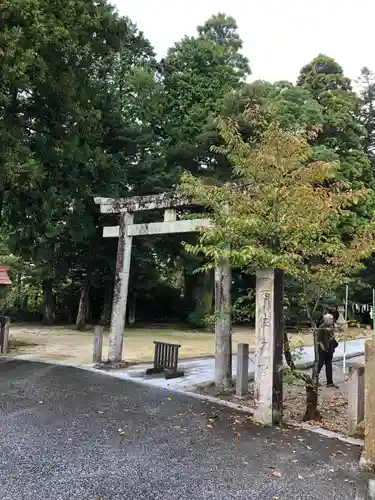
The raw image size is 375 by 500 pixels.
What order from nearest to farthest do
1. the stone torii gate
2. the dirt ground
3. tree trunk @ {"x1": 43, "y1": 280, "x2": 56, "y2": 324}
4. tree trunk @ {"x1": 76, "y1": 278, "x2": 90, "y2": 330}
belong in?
the stone torii gate, the dirt ground, tree trunk @ {"x1": 76, "y1": 278, "x2": 90, "y2": 330}, tree trunk @ {"x1": 43, "y1": 280, "x2": 56, "y2": 324}

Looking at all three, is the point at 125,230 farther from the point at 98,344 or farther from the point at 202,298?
the point at 202,298

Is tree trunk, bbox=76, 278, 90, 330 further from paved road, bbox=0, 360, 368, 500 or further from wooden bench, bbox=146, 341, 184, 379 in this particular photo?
paved road, bbox=0, 360, 368, 500

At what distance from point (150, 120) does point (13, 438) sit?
17034mm

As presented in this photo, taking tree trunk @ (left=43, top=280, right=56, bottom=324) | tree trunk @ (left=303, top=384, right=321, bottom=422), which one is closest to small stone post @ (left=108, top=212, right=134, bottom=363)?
tree trunk @ (left=303, top=384, right=321, bottom=422)

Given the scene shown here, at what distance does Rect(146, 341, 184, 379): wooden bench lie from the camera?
8.36 m

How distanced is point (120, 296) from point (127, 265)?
2.33ft

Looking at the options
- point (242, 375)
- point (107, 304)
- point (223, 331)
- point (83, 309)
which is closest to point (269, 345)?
point (242, 375)

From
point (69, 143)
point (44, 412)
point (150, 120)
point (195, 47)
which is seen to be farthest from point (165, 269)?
point (44, 412)

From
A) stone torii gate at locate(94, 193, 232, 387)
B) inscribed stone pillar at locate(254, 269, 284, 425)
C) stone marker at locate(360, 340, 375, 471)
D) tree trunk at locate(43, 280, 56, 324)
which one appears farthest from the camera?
tree trunk at locate(43, 280, 56, 324)

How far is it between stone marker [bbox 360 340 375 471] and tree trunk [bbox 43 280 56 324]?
20044 mm

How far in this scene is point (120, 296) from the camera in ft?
31.2

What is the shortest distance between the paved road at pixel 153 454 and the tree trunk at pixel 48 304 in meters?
16.5

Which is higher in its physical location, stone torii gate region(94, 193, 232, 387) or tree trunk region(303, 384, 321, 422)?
stone torii gate region(94, 193, 232, 387)

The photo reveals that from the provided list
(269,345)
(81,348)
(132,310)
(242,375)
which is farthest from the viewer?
(132,310)
